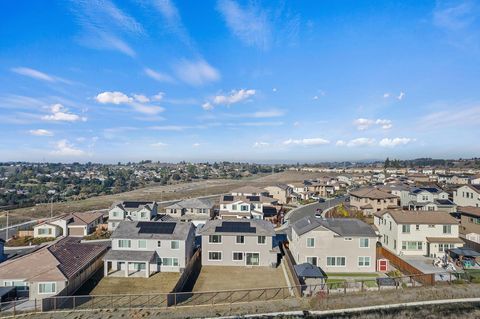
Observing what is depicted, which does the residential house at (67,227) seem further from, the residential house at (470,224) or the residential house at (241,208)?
the residential house at (470,224)

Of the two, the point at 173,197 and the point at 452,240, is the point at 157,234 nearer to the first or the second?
the point at 452,240

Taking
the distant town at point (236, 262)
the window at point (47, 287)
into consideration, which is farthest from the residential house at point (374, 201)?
the window at point (47, 287)

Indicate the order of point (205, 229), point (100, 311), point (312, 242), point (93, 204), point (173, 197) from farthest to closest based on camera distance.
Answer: point (173, 197) → point (93, 204) → point (205, 229) → point (312, 242) → point (100, 311)

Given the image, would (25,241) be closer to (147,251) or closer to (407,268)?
(147,251)

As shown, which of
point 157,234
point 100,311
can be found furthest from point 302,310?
point 157,234

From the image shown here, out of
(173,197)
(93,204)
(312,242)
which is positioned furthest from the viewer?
(173,197)

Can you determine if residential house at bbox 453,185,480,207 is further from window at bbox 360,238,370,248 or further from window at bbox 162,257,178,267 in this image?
window at bbox 162,257,178,267

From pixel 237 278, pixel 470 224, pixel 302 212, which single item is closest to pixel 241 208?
pixel 302 212
